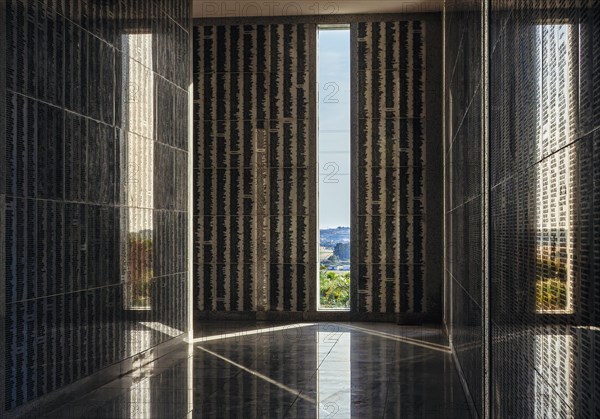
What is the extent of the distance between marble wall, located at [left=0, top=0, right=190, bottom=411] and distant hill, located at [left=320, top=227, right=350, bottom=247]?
9.29ft

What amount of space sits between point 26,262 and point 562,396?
166 inches

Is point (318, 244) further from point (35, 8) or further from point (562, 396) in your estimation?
point (562, 396)

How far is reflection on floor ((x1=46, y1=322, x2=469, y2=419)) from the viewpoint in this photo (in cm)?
582

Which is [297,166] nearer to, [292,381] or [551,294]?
[292,381]

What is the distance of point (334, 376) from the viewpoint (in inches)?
285

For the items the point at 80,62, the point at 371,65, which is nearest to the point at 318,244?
the point at 371,65

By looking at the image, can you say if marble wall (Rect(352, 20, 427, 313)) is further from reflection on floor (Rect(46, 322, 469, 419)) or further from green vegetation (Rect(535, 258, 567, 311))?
green vegetation (Rect(535, 258, 567, 311))

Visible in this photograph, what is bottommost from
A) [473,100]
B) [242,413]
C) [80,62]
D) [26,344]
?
[242,413]

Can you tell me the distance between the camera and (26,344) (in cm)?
568

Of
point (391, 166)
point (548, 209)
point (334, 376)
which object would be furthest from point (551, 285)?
point (391, 166)

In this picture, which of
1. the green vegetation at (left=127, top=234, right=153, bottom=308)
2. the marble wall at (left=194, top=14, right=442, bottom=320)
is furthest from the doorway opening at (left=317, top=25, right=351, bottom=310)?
the green vegetation at (left=127, top=234, right=153, bottom=308)

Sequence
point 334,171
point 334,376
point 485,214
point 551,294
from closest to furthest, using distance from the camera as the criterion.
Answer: point 551,294 → point 485,214 → point 334,376 → point 334,171

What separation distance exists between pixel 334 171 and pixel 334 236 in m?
0.91

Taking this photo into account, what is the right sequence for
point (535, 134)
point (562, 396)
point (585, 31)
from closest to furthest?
point (585, 31) → point (562, 396) → point (535, 134)
